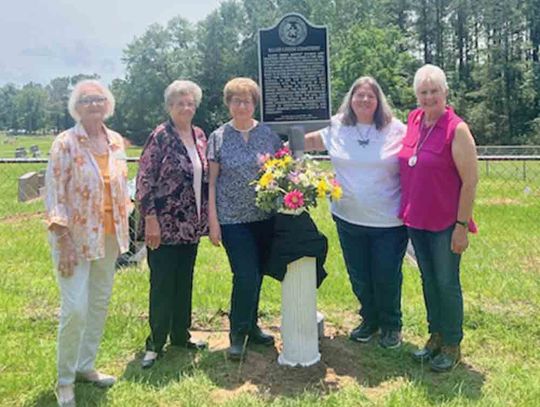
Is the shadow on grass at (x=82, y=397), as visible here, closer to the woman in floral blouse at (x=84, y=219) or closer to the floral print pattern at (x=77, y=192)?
the woman in floral blouse at (x=84, y=219)

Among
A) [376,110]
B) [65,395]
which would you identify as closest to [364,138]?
[376,110]

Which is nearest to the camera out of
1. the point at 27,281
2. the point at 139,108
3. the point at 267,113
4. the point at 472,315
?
the point at 267,113

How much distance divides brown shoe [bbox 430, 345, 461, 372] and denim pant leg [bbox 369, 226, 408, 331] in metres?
0.47

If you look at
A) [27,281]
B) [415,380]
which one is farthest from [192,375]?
[27,281]

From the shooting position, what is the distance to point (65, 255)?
3416 mm

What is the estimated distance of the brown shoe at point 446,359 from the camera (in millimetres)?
4055

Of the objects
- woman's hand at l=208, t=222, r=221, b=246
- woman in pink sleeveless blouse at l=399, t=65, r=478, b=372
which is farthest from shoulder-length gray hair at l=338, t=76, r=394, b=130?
woman's hand at l=208, t=222, r=221, b=246

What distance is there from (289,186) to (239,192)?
15.3 inches

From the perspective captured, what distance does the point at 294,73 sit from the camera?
4734 mm

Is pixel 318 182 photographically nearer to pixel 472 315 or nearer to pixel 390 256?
pixel 390 256

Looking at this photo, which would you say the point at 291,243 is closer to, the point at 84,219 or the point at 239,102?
the point at 239,102

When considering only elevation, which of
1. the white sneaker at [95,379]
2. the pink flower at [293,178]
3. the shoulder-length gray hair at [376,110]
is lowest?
the white sneaker at [95,379]

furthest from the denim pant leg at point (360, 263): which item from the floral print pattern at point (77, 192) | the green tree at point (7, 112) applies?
the green tree at point (7, 112)

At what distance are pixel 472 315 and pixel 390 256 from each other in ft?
4.06
